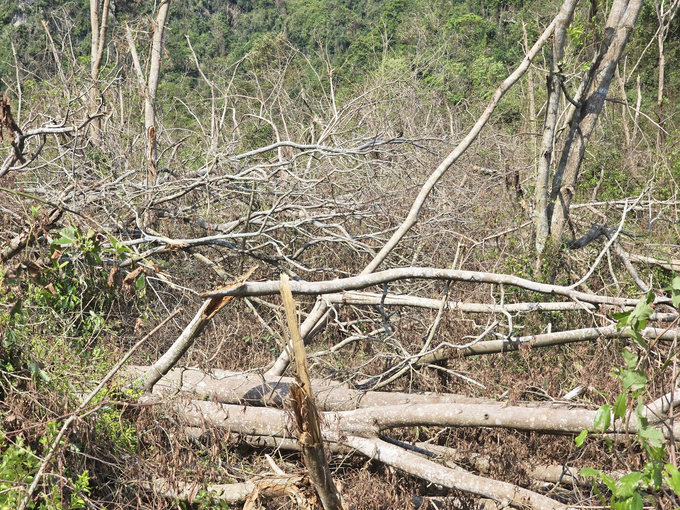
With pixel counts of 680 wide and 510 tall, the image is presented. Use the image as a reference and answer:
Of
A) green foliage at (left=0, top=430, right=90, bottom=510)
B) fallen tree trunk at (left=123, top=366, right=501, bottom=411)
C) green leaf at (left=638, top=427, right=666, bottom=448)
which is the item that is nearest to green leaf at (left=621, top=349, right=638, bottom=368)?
green leaf at (left=638, top=427, right=666, bottom=448)

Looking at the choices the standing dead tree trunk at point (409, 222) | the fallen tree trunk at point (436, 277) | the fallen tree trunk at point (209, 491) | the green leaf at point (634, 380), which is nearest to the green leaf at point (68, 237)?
the fallen tree trunk at point (436, 277)

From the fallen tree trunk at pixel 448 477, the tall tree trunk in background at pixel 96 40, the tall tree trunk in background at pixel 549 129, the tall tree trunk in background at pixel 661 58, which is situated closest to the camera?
the fallen tree trunk at pixel 448 477

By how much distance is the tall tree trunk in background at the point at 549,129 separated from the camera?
199 inches

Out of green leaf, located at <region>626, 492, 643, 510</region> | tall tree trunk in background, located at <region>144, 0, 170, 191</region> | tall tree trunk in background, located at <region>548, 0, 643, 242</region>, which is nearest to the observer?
green leaf, located at <region>626, 492, 643, 510</region>

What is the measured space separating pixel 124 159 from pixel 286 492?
13.1ft

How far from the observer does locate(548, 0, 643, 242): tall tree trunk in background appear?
521 centimetres

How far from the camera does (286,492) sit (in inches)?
124

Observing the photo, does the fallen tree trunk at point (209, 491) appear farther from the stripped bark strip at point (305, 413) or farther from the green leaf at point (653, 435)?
the green leaf at point (653, 435)

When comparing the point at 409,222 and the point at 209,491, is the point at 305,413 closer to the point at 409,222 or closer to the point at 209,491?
the point at 209,491

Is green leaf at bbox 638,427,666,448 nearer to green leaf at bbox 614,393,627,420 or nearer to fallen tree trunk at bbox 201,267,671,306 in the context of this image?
green leaf at bbox 614,393,627,420

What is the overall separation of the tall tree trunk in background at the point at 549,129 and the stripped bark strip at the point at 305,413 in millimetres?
3372

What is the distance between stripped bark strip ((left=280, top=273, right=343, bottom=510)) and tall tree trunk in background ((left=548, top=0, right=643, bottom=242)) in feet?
11.6

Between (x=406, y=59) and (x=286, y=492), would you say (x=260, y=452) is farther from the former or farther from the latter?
(x=406, y=59)

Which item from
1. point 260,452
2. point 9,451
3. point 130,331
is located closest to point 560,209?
point 260,452
